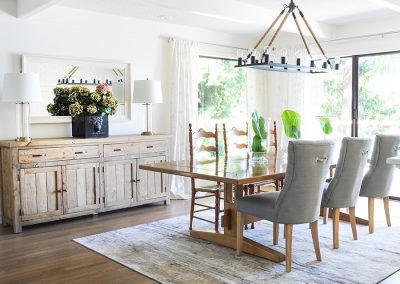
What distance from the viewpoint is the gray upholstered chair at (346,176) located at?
138 inches

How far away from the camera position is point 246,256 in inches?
135

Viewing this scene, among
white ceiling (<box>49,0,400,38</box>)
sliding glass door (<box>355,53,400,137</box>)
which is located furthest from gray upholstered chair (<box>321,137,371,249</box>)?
sliding glass door (<box>355,53,400,137</box>)

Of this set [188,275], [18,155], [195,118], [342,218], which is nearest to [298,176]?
[188,275]

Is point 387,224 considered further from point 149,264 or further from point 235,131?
point 149,264

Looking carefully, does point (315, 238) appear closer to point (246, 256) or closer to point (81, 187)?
point (246, 256)

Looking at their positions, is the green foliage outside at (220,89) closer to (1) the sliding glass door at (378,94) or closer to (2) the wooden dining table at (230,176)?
(1) the sliding glass door at (378,94)

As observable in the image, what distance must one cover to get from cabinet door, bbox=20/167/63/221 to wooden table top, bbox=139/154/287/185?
1.24 m

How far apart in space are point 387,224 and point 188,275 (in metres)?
2.35

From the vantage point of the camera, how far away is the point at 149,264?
3270 mm

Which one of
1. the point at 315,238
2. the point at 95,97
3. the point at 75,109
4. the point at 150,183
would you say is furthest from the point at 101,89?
the point at 315,238

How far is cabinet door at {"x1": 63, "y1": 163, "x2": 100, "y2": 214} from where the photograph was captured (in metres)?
4.46

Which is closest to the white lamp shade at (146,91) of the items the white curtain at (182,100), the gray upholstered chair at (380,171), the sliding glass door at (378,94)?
the white curtain at (182,100)

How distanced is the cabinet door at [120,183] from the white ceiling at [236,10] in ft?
5.72

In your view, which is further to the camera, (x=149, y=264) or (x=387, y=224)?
(x=387, y=224)
